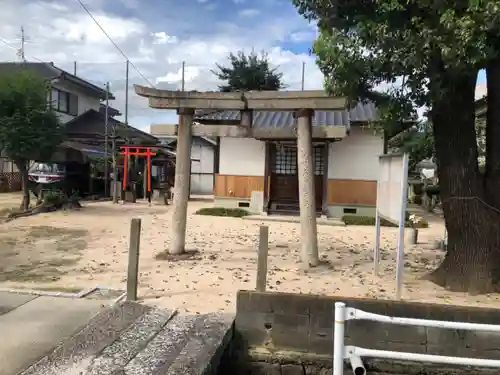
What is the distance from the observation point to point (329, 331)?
16.4 feet

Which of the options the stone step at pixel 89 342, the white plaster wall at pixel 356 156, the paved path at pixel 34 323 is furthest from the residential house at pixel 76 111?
the stone step at pixel 89 342

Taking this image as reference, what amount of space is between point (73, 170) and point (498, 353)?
20628mm

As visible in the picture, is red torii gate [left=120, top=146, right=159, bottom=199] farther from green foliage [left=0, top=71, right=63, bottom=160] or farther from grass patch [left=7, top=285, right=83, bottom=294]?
grass patch [left=7, top=285, right=83, bottom=294]

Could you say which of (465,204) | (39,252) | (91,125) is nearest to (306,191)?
(465,204)

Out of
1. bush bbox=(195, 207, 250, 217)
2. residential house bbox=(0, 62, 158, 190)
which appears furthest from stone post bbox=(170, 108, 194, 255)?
residential house bbox=(0, 62, 158, 190)

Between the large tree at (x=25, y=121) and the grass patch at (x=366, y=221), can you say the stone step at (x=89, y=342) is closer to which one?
the large tree at (x=25, y=121)

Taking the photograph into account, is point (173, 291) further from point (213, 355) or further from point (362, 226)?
point (362, 226)

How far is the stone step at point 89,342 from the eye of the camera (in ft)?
12.6

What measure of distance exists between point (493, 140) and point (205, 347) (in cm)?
508

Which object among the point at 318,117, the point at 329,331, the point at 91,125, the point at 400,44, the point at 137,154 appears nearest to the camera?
the point at 329,331

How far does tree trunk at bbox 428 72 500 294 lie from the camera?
6.73 meters

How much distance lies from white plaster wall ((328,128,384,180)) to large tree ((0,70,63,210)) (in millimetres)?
9342

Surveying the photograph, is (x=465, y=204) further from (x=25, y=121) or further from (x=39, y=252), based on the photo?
(x=25, y=121)

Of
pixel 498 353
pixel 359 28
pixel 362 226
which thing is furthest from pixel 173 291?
pixel 362 226
